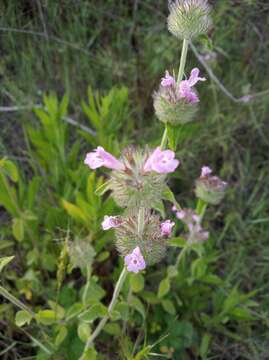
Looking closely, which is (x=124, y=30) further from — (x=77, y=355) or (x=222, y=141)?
(x=77, y=355)


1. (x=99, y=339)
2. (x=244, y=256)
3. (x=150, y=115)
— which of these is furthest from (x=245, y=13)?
(x=99, y=339)

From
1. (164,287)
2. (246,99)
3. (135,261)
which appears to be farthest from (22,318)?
(246,99)

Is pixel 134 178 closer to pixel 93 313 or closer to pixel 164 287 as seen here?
pixel 93 313

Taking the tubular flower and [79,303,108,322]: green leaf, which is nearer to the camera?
[79,303,108,322]: green leaf

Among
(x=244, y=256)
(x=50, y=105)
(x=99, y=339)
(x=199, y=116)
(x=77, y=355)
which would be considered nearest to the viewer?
(x=77, y=355)

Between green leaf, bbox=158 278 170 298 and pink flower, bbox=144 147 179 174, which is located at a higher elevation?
pink flower, bbox=144 147 179 174

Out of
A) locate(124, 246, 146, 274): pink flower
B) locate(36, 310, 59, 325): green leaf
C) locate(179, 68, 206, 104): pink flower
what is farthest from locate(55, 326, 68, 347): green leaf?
locate(179, 68, 206, 104): pink flower

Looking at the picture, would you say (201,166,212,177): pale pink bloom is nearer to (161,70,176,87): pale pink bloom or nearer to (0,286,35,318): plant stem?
(161,70,176,87): pale pink bloom

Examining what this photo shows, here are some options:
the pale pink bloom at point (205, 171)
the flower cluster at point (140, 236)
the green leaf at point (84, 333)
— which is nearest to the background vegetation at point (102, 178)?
the green leaf at point (84, 333)
